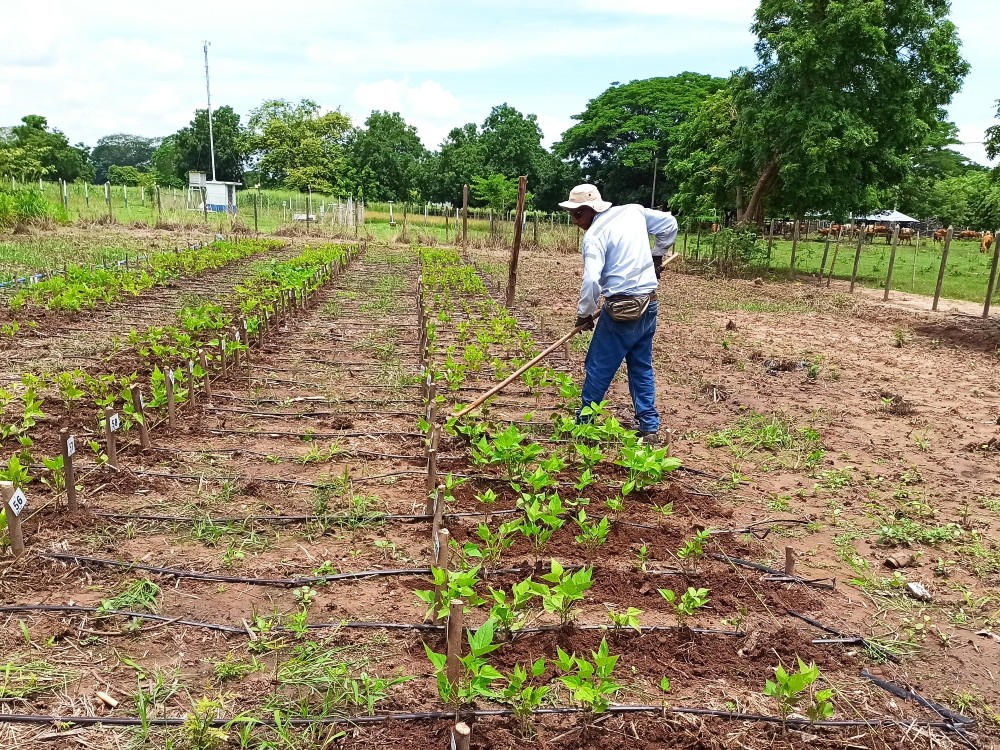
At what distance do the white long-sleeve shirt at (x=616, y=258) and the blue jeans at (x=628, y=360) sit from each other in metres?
0.20

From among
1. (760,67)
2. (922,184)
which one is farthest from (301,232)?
(922,184)

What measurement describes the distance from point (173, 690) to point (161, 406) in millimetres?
2982

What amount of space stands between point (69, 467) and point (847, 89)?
61.5 ft

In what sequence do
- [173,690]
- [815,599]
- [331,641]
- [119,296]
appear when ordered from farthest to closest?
[119,296]
[815,599]
[331,641]
[173,690]

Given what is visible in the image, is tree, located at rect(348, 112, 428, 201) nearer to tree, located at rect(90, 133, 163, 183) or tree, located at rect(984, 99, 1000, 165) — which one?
tree, located at rect(984, 99, 1000, 165)

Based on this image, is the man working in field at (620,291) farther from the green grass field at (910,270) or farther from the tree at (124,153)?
the tree at (124,153)

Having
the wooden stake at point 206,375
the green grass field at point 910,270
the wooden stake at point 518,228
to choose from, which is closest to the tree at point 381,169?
the green grass field at point 910,270

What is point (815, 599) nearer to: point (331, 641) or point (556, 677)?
A: point (556, 677)

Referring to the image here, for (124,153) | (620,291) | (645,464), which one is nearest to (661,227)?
(620,291)

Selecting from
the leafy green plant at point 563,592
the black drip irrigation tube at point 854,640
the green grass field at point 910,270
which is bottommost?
the black drip irrigation tube at point 854,640

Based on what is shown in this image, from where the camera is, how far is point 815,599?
3184mm

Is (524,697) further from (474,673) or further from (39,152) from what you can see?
(39,152)

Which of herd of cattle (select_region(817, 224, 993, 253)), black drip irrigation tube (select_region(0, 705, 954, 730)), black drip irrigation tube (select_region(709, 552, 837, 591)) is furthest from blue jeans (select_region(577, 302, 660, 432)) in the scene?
herd of cattle (select_region(817, 224, 993, 253))

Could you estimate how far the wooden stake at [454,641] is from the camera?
87.7 inches
